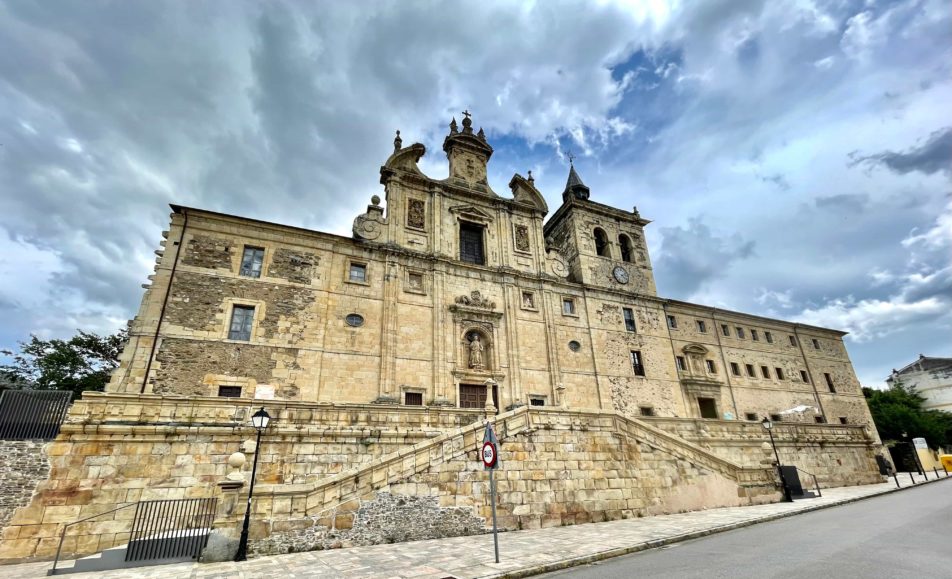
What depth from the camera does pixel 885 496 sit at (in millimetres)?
16328

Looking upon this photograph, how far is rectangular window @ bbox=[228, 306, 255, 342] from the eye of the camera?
54.7 feet

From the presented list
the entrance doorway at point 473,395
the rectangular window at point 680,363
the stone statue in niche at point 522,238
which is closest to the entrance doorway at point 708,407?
the rectangular window at point 680,363

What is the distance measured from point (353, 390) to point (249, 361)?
4.10 meters

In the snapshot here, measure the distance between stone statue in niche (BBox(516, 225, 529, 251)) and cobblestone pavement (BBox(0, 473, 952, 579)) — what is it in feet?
53.2

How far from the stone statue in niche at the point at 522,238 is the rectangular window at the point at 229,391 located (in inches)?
613

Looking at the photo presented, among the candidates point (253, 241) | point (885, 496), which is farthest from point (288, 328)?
point (885, 496)

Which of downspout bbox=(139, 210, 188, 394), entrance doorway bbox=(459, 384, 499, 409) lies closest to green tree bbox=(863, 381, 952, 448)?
entrance doorway bbox=(459, 384, 499, 409)

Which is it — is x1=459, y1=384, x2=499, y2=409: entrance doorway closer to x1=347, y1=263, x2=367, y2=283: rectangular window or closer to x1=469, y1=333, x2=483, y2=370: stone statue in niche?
x1=469, y1=333, x2=483, y2=370: stone statue in niche

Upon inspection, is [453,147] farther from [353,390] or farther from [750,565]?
[750,565]

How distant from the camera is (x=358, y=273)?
1997 cm

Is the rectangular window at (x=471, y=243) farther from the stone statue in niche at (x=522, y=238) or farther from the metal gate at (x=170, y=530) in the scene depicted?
the metal gate at (x=170, y=530)

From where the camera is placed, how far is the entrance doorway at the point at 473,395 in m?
19.6

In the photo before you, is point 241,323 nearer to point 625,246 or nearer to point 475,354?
point 475,354

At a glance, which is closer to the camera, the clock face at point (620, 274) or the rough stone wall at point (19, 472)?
the rough stone wall at point (19, 472)
